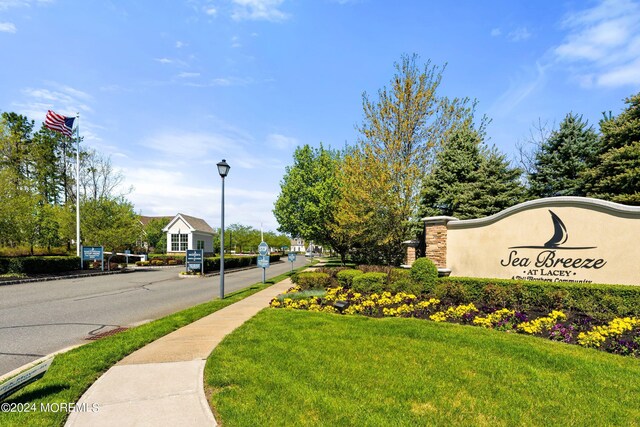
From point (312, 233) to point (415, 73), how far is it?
15762mm

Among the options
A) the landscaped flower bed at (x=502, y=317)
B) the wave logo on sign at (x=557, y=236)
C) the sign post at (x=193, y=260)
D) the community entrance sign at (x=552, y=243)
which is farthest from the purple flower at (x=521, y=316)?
the sign post at (x=193, y=260)

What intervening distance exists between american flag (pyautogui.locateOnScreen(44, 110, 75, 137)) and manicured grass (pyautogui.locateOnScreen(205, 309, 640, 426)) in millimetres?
27225

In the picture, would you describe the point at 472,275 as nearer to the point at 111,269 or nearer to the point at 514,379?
the point at 514,379

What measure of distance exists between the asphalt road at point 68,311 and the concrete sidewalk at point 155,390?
230 cm

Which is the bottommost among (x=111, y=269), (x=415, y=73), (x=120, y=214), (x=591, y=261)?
(x=111, y=269)

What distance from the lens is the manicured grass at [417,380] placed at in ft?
11.6

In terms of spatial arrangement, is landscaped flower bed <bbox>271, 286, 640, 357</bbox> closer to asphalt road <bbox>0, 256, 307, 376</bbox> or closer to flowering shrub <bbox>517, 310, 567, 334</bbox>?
flowering shrub <bbox>517, 310, 567, 334</bbox>

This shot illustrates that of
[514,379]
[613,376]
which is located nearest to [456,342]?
[514,379]

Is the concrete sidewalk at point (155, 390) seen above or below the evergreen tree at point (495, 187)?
below

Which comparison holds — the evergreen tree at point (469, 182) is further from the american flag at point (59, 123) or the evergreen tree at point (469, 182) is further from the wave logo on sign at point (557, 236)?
the american flag at point (59, 123)

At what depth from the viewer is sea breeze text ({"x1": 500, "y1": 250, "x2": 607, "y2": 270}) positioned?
9.14 metres

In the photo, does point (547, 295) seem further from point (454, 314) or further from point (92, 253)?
point (92, 253)

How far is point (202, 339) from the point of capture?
655 cm

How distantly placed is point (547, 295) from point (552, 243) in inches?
86.2
